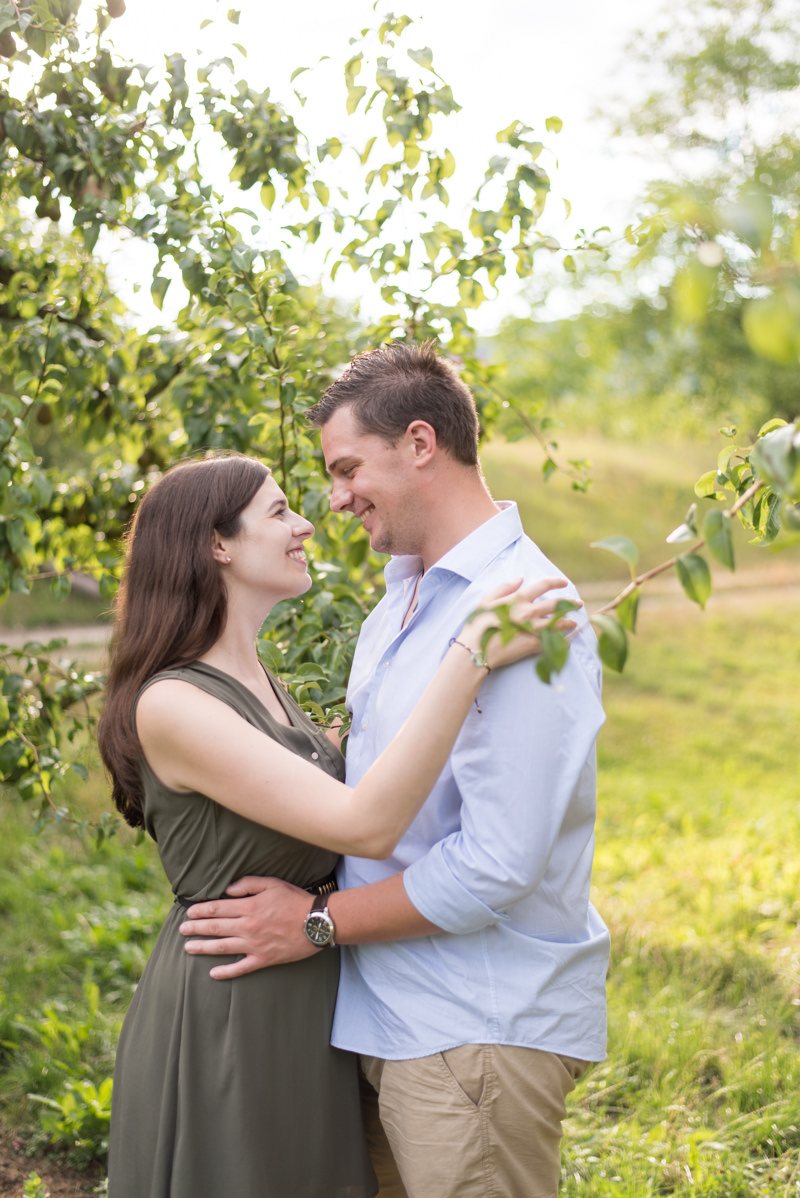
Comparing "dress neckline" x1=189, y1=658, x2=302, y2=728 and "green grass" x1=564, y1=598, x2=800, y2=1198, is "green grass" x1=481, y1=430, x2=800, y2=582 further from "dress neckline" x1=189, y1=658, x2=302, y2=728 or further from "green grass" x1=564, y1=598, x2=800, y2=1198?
"dress neckline" x1=189, y1=658, x2=302, y2=728

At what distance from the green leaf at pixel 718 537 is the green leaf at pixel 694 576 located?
0.06 metres

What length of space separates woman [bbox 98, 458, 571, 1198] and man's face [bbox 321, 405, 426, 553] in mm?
176

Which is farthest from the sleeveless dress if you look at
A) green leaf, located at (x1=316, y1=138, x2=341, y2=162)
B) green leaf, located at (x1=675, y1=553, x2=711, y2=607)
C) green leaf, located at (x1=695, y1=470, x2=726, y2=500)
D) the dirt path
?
green leaf, located at (x1=316, y1=138, x2=341, y2=162)

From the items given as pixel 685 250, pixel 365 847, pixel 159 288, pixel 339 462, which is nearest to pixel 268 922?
pixel 365 847

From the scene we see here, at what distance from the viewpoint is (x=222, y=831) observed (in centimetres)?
190

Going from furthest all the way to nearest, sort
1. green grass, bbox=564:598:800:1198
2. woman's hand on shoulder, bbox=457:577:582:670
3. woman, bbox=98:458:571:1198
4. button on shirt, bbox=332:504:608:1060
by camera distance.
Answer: green grass, bbox=564:598:800:1198
woman, bbox=98:458:571:1198
button on shirt, bbox=332:504:608:1060
woman's hand on shoulder, bbox=457:577:582:670

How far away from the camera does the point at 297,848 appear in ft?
6.40

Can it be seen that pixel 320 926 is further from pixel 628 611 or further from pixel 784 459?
pixel 784 459

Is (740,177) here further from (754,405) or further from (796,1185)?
(796,1185)

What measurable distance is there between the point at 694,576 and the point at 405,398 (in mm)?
1127

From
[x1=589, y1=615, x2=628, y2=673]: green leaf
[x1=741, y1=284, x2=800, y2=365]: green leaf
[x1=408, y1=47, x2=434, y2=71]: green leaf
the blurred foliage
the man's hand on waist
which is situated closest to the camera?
[x1=741, y1=284, x2=800, y2=365]: green leaf

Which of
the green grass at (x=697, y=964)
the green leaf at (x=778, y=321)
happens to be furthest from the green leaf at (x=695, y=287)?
the green grass at (x=697, y=964)

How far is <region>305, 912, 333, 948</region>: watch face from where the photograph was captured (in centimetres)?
187

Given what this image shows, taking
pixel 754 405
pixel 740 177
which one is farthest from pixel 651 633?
pixel 740 177
